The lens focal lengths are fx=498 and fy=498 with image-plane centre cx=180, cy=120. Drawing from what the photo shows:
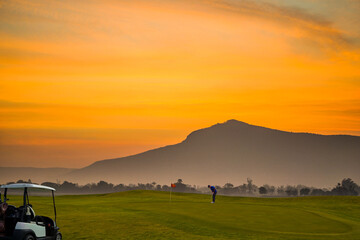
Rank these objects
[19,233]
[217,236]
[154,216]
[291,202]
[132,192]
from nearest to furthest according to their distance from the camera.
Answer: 1. [19,233]
2. [217,236]
3. [154,216]
4. [291,202]
5. [132,192]

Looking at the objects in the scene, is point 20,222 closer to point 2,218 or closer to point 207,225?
point 2,218

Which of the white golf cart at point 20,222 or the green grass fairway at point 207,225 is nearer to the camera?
the white golf cart at point 20,222

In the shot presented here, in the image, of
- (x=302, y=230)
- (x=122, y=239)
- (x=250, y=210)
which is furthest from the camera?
(x=250, y=210)

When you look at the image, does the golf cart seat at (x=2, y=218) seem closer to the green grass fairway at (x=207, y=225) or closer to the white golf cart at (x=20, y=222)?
the white golf cart at (x=20, y=222)

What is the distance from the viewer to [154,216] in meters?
40.2

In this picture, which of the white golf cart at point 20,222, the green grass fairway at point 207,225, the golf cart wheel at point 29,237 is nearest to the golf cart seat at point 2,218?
the white golf cart at point 20,222

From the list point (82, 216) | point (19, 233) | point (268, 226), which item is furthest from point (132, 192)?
point (19, 233)

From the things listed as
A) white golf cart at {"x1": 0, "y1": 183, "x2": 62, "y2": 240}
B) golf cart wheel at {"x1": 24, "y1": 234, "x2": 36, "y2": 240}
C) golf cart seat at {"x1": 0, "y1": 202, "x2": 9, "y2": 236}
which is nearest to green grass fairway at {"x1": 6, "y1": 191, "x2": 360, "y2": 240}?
white golf cart at {"x1": 0, "y1": 183, "x2": 62, "y2": 240}

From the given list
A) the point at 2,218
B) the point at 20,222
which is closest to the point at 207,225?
the point at 20,222

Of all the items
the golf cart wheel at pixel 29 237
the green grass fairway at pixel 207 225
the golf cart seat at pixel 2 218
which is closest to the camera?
the golf cart seat at pixel 2 218

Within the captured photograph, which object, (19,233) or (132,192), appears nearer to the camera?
(19,233)

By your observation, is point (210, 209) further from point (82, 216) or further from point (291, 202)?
point (291, 202)

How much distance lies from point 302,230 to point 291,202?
4180 centimetres

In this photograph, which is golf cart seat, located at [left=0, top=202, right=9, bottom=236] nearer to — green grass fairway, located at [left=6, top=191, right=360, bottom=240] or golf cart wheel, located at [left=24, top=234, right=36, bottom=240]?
golf cart wheel, located at [left=24, top=234, right=36, bottom=240]
